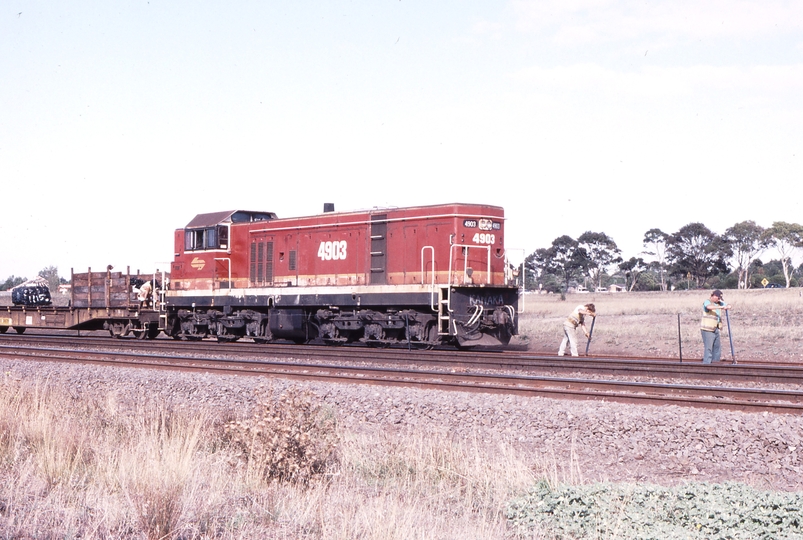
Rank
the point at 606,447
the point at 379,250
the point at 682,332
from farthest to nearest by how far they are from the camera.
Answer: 1. the point at 682,332
2. the point at 379,250
3. the point at 606,447

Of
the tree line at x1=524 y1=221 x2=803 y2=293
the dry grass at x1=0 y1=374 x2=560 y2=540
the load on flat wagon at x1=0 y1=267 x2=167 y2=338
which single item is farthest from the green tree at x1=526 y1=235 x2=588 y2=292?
the dry grass at x1=0 y1=374 x2=560 y2=540

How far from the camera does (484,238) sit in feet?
61.4

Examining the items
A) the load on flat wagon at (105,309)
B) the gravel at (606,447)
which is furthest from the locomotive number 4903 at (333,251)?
the gravel at (606,447)

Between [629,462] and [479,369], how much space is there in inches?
272

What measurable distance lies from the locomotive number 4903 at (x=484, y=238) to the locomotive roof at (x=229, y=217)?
6.80 metres

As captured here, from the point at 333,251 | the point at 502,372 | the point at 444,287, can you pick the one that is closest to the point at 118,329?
the point at 333,251

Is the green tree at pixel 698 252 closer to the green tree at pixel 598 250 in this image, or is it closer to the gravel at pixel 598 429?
the green tree at pixel 598 250

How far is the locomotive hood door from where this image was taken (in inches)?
758

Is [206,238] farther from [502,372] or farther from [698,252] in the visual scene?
[698,252]

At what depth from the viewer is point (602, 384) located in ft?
37.4

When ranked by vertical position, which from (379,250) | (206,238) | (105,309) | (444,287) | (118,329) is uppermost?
(206,238)

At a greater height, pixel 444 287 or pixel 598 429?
pixel 444 287

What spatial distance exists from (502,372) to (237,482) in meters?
7.98

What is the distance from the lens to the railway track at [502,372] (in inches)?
418
